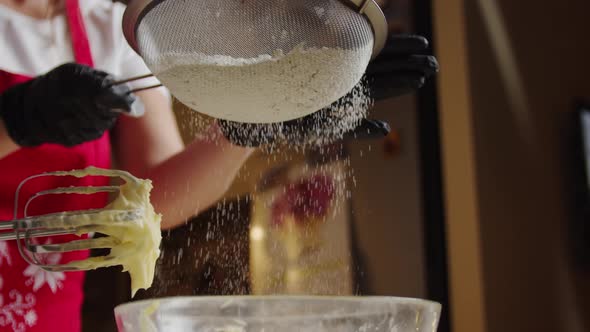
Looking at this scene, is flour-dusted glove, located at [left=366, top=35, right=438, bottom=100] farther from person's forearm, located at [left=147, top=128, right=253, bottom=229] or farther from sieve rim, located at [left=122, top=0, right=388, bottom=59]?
person's forearm, located at [left=147, top=128, right=253, bottom=229]

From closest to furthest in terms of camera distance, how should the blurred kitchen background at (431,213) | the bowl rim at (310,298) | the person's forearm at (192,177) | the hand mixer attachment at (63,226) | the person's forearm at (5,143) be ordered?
the hand mixer attachment at (63,226) < the bowl rim at (310,298) < the person's forearm at (5,143) < the person's forearm at (192,177) < the blurred kitchen background at (431,213)

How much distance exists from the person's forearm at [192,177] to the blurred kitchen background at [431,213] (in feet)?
Answer: 1.79

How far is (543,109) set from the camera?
2.14 m

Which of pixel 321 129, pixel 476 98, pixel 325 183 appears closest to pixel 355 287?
pixel 325 183

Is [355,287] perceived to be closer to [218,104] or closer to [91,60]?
[91,60]

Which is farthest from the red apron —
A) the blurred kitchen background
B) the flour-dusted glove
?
the blurred kitchen background

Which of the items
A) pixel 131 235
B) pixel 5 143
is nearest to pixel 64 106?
pixel 5 143

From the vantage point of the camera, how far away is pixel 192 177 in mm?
929

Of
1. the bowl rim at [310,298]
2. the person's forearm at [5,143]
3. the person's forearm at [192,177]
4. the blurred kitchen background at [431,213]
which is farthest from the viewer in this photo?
the blurred kitchen background at [431,213]

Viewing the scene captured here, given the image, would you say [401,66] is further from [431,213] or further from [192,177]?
[431,213]

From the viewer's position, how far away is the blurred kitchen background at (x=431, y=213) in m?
1.64

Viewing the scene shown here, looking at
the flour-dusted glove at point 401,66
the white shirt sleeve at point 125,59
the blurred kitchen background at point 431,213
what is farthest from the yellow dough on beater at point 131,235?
the blurred kitchen background at point 431,213

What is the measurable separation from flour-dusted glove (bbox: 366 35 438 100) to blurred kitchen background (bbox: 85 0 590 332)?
85 centimetres

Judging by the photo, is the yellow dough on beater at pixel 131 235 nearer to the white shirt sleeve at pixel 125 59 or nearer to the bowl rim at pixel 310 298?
the bowl rim at pixel 310 298
